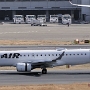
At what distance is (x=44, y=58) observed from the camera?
5259 centimetres

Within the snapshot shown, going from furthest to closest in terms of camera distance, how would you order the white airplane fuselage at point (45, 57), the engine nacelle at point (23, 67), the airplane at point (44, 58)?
the white airplane fuselage at point (45, 57) < the airplane at point (44, 58) < the engine nacelle at point (23, 67)

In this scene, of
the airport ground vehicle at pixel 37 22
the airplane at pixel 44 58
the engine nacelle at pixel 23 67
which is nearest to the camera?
the engine nacelle at pixel 23 67

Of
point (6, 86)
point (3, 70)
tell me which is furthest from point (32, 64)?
point (6, 86)

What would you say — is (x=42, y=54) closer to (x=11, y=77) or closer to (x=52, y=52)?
(x=52, y=52)

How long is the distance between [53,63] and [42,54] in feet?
6.39

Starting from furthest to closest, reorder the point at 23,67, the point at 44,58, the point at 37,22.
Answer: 1. the point at 37,22
2. the point at 44,58
3. the point at 23,67

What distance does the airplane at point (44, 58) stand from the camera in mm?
51781

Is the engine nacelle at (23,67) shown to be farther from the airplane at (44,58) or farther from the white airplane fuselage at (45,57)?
the white airplane fuselage at (45,57)

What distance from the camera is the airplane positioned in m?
51.8

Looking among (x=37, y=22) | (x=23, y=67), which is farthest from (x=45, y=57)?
(x=37, y=22)

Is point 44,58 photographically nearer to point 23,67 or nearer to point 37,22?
point 23,67

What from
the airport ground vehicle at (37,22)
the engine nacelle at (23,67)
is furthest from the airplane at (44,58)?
the airport ground vehicle at (37,22)

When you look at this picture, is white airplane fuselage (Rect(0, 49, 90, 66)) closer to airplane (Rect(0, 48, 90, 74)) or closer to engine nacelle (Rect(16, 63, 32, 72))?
airplane (Rect(0, 48, 90, 74))

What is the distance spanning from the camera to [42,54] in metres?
52.7
